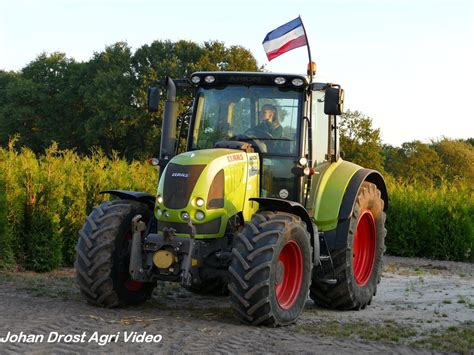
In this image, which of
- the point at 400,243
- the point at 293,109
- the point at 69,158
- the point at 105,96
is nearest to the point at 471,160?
the point at 105,96

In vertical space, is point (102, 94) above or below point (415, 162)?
above

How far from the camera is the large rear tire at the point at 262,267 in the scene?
700 centimetres

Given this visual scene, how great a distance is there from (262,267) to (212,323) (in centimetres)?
82

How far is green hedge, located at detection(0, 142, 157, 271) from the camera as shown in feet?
39.9

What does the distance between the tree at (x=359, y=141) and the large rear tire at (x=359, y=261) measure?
33.9 meters

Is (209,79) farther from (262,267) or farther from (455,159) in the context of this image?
(455,159)

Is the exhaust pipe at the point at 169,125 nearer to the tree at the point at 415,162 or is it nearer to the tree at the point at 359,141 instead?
the tree at the point at 359,141

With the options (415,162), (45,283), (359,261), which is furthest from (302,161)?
(415,162)

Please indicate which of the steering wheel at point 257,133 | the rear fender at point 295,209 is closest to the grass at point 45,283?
the rear fender at point 295,209

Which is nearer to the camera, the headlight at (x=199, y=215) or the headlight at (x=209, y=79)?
the headlight at (x=199, y=215)

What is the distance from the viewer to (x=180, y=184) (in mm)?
7559

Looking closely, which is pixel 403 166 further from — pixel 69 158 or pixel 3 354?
pixel 3 354

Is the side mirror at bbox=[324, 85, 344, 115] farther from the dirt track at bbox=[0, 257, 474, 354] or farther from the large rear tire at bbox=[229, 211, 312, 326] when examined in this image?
the dirt track at bbox=[0, 257, 474, 354]

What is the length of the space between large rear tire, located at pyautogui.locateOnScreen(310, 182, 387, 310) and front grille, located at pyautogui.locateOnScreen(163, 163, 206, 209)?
6.83ft
